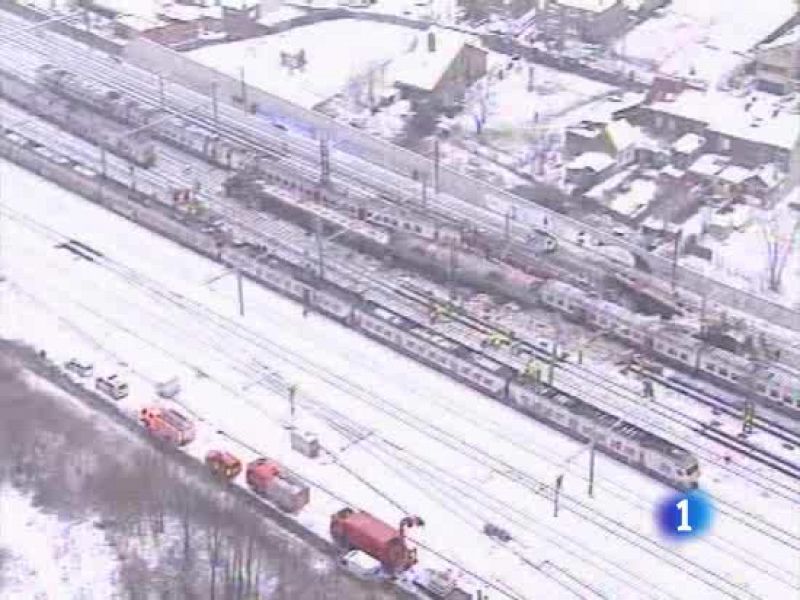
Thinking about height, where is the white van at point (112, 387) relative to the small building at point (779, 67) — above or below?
below

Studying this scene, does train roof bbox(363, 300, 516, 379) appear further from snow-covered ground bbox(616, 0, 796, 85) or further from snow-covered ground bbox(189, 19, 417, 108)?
snow-covered ground bbox(616, 0, 796, 85)

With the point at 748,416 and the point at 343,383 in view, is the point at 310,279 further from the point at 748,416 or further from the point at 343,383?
the point at 748,416

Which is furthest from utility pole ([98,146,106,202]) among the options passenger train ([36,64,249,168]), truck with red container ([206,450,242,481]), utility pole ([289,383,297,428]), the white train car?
the white train car

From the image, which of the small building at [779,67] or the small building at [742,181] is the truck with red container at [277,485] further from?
the small building at [779,67]

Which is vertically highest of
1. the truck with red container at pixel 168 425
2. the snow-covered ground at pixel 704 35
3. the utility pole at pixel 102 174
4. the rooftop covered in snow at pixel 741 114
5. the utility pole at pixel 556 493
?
the rooftop covered in snow at pixel 741 114

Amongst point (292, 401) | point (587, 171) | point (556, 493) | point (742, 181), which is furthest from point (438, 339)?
point (742, 181)

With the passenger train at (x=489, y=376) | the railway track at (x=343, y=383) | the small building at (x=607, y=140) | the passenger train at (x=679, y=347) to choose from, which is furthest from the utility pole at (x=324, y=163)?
the passenger train at (x=679, y=347)
